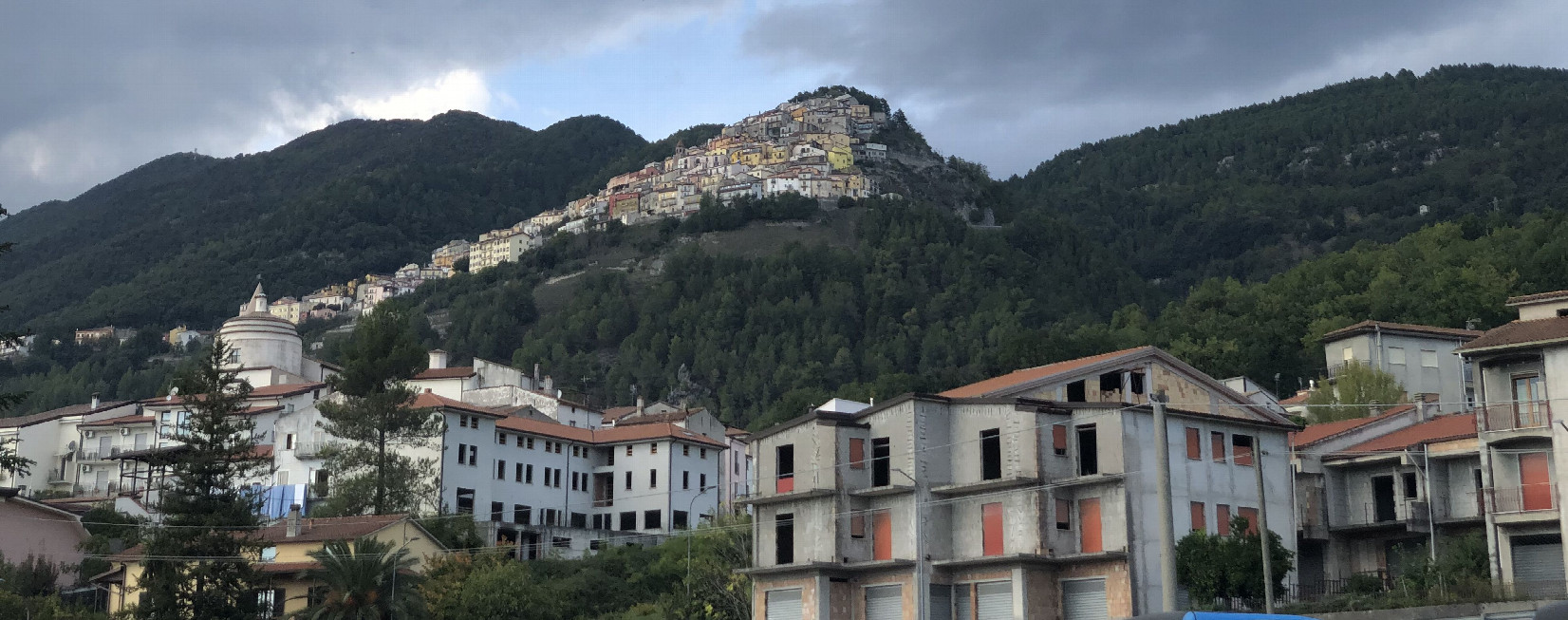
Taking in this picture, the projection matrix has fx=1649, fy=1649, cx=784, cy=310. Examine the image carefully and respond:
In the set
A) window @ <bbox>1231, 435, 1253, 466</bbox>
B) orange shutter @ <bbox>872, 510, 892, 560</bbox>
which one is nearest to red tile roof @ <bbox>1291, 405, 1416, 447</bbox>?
window @ <bbox>1231, 435, 1253, 466</bbox>

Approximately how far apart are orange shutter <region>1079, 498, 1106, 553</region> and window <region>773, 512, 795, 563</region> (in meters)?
11.4

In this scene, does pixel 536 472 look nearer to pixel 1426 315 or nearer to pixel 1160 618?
pixel 1426 315

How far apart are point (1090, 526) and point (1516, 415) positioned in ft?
43.7

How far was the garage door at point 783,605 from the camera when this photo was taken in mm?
58469

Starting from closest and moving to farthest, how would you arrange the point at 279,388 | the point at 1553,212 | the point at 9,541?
the point at 9,541, the point at 279,388, the point at 1553,212

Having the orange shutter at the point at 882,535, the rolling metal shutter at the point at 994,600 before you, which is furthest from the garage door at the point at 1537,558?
the orange shutter at the point at 882,535

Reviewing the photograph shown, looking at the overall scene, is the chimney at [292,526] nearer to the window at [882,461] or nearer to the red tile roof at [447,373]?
the window at [882,461]

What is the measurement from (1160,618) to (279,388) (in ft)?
334

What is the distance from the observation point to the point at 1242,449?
55.3m

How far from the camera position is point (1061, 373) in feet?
195

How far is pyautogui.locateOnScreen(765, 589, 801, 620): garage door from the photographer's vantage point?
58.5 meters

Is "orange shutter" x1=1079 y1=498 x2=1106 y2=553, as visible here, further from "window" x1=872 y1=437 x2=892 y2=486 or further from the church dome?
the church dome

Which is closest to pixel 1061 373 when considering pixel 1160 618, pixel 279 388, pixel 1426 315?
pixel 1160 618

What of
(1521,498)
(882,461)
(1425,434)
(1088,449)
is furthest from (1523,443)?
(882,461)
